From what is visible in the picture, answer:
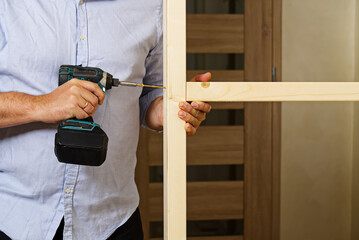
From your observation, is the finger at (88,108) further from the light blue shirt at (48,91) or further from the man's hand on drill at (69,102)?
the light blue shirt at (48,91)

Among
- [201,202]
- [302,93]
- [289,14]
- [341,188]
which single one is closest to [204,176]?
[201,202]

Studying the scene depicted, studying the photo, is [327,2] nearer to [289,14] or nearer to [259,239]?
[289,14]

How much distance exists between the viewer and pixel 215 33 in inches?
84.0

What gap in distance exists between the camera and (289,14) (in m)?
2.17

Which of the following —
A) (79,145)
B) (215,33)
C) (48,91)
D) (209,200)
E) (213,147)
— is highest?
(215,33)

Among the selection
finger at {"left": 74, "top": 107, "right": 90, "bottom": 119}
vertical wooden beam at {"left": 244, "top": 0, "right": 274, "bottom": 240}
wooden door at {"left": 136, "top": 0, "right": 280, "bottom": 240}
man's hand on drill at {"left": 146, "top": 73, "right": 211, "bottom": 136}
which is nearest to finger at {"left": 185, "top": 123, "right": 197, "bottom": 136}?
man's hand on drill at {"left": 146, "top": 73, "right": 211, "bottom": 136}

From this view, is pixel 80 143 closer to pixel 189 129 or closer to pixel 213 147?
pixel 189 129

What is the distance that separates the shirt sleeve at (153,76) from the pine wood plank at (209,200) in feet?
3.85

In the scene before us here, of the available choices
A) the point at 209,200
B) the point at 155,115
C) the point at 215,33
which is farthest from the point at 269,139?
the point at 155,115

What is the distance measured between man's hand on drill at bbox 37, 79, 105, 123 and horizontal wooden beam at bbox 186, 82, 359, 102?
0.23 meters

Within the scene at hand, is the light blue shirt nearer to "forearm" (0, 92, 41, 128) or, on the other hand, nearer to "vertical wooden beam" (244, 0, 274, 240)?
"forearm" (0, 92, 41, 128)

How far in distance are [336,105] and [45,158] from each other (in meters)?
1.88

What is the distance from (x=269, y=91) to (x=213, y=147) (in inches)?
62.0

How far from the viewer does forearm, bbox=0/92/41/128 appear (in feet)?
2.43
